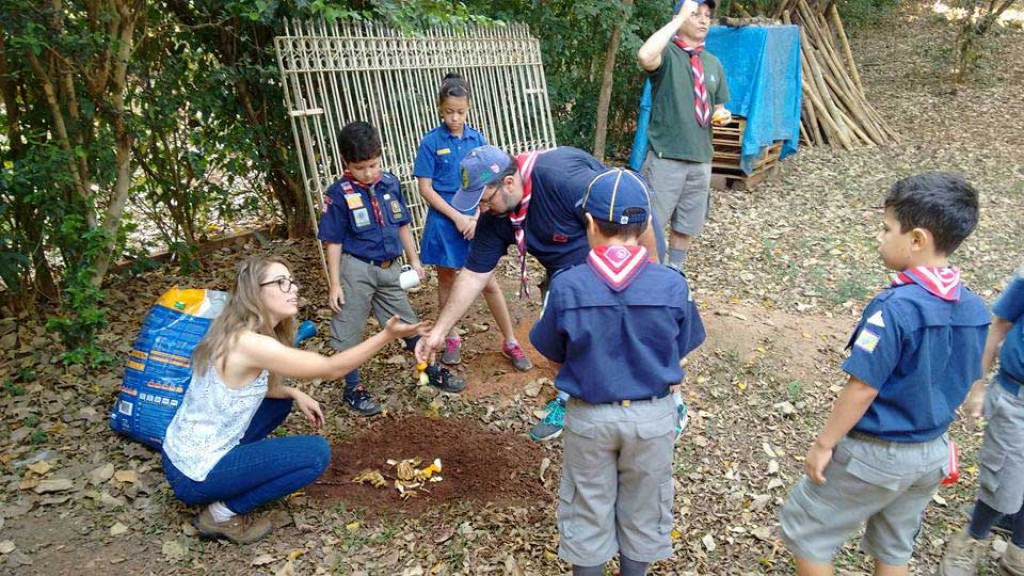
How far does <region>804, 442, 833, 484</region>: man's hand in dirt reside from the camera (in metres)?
2.38

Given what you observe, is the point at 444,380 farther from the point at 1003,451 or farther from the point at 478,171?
the point at 1003,451

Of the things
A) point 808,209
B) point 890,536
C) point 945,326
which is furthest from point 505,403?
point 808,209

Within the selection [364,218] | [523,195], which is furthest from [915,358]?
[364,218]

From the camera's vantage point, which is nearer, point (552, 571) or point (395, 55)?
point (552, 571)

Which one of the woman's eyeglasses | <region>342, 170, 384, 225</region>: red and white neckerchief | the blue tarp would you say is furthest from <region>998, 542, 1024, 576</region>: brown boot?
the blue tarp

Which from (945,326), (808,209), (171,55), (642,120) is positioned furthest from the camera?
(808,209)

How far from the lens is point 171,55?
5.11 metres

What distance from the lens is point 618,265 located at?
2283mm

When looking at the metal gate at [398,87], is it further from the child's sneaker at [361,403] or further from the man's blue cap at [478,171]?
the man's blue cap at [478,171]

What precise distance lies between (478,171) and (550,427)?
1.61 meters

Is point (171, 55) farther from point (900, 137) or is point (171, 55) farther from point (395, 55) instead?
point (900, 137)

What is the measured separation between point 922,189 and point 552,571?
2.13 meters

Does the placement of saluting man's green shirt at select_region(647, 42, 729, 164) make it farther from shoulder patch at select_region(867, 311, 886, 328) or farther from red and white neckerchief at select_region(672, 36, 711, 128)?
shoulder patch at select_region(867, 311, 886, 328)

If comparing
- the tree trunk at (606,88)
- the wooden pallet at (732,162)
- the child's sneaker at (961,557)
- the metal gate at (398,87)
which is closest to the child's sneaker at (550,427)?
the child's sneaker at (961,557)
